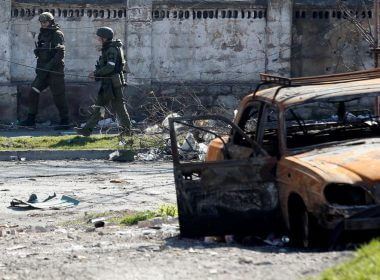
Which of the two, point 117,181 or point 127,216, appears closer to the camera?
point 127,216

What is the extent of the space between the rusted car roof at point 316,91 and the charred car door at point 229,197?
29.2 inches

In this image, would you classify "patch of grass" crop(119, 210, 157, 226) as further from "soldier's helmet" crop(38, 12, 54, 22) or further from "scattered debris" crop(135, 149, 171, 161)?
"soldier's helmet" crop(38, 12, 54, 22)

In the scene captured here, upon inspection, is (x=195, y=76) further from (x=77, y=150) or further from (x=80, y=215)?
(x=80, y=215)

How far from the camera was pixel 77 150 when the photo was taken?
737 inches

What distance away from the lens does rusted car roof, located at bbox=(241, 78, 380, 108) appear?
31.4ft

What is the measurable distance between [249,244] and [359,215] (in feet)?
4.69

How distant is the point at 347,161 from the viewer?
28.1 feet

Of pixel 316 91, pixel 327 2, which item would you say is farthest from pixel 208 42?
pixel 316 91

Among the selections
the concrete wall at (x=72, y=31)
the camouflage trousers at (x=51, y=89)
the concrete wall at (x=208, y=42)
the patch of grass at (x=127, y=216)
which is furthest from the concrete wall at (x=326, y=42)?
the patch of grass at (x=127, y=216)

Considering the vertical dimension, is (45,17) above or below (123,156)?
above

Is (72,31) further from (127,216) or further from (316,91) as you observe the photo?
(316,91)

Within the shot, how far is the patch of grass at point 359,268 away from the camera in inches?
251

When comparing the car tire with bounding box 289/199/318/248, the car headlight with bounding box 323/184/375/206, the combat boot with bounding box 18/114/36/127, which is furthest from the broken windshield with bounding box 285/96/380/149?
the combat boot with bounding box 18/114/36/127

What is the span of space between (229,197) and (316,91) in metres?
1.39
